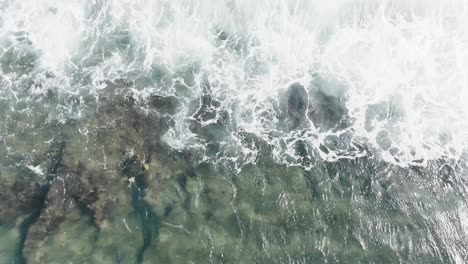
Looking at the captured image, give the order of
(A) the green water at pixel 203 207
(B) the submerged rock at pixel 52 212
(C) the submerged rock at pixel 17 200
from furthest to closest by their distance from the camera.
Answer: (C) the submerged rock at pixel 17 200 → (A) the green water at pixel 203 207 → (B) the submerged rock at pixel 52 212

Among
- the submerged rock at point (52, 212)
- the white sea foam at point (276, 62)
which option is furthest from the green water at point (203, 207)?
the white sea foam at point (276, 62)

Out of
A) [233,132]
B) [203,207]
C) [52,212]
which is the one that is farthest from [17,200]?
[233,132]

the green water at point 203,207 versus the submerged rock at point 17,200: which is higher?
the green water at point 203,207

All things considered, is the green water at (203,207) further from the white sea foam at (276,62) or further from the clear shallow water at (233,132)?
the white sea foam at (276,62)

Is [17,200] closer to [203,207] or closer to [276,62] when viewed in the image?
[203,207]

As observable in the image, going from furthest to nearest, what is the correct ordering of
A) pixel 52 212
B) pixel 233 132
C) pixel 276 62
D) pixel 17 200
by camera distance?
pixel 276 62 → pixel 233 132 → pixel 17 200 → pixel 52 212

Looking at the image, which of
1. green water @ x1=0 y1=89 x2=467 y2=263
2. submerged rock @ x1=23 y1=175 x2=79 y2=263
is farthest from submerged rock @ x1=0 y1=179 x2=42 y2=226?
submerged rock @ x1=23 y1=175 x2=79 y2=263

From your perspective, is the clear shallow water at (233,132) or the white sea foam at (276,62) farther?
the white sea foam at (276,62)

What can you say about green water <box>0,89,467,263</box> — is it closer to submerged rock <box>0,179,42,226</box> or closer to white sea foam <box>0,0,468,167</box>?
submerged rock <box>0,179,42,226</box>

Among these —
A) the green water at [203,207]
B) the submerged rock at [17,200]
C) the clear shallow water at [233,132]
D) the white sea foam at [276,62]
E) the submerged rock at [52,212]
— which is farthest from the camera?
the white sea foam at [276,62]

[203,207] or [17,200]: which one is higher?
[203,207]
